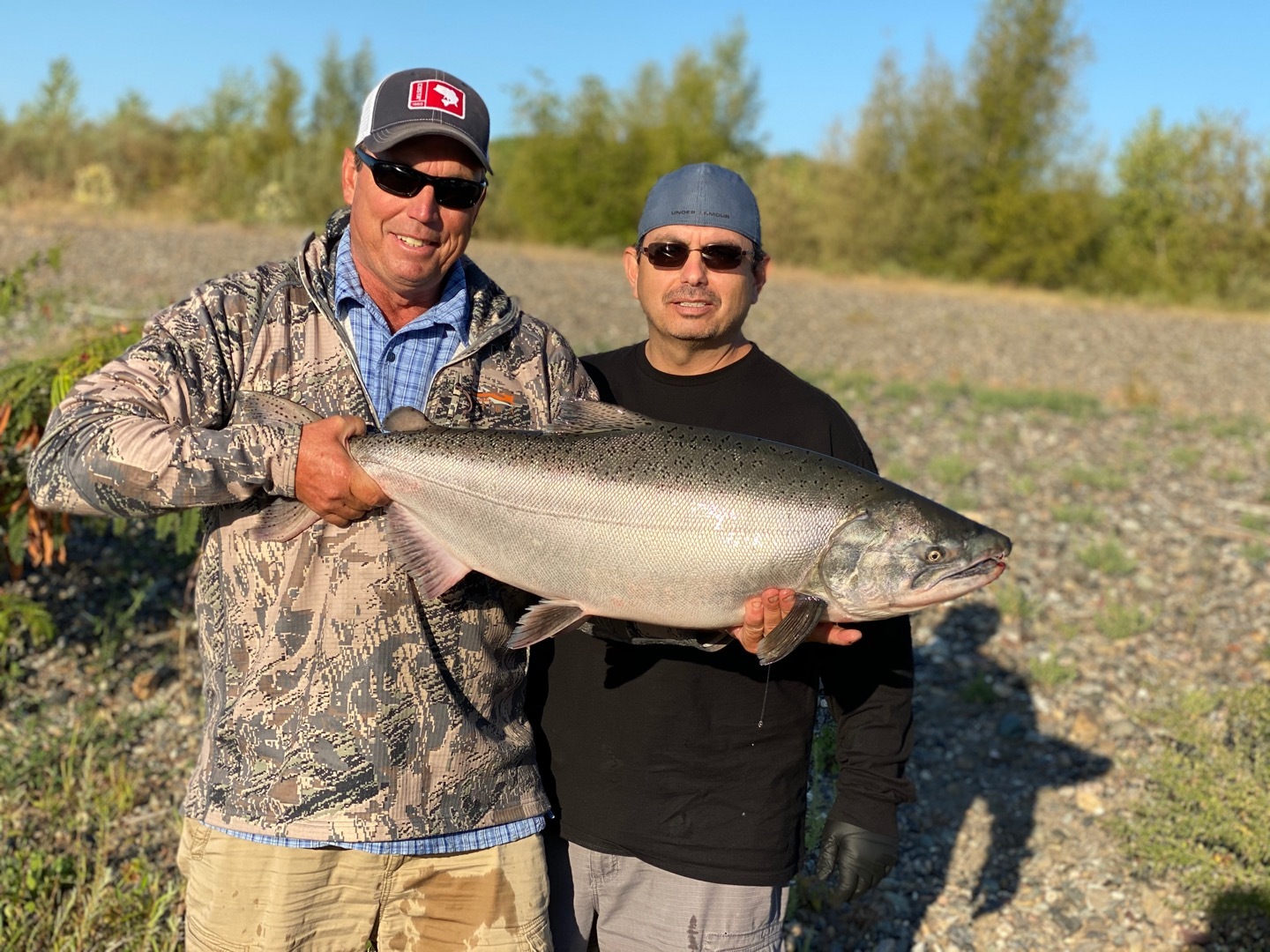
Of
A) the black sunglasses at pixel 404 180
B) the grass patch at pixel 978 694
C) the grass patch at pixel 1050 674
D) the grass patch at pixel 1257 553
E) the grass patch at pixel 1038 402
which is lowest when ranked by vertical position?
the grass patch at pixel 978 694

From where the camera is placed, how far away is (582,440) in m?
3.48

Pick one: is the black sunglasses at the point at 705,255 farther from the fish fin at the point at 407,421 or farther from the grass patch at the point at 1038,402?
the grass patch at the point at 1038,402

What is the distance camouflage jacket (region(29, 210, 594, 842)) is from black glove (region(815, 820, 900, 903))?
110 cm

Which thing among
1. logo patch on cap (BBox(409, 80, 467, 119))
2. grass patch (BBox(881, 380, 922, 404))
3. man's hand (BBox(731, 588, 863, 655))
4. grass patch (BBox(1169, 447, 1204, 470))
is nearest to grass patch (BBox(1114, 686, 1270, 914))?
man's hand (BBox(731, 588, 863, 655))

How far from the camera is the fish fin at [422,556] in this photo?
129 inches

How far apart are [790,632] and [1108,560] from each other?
6999mm

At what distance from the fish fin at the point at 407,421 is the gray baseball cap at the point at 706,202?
119 centimetres

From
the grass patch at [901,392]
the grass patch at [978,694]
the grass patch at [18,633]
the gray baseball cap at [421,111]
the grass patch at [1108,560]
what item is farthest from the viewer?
the grass patch at [901,392]

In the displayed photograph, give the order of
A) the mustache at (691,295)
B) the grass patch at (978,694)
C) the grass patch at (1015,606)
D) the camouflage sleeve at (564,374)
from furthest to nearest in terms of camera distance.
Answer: the grass patch at (1015,606) < the grass patch at (978,694) < the mustache at (691,295) < the camouflage sleeve at (564,374)

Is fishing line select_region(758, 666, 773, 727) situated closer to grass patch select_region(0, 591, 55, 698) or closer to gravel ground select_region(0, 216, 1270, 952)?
gravel ground select_region(0, 216, 1270, 952)

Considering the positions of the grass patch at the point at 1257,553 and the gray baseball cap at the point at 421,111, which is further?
the grass patch at the point at 1257,553

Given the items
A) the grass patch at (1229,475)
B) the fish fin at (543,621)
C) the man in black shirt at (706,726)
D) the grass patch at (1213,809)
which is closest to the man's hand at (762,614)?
the man in black shirt at (706,726)

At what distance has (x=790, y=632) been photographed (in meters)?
3.24

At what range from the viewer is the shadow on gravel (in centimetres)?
570
